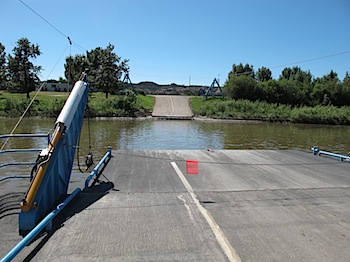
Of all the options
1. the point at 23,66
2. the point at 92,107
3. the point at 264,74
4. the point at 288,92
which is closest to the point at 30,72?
the point at 23,66

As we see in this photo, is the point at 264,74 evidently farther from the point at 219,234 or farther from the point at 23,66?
the point at 219,234

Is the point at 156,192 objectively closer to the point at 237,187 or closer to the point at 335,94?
the point at 237,187

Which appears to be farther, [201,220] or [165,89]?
[165,89]

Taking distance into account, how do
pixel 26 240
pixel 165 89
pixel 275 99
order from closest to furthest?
pixel 26 240
pixel 275 99
pixel 165 89

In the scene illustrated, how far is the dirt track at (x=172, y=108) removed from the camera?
37.6 m

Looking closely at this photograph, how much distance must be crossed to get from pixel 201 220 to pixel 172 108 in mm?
38119

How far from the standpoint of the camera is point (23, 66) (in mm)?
39500

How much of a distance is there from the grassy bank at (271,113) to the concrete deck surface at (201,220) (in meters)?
30.4

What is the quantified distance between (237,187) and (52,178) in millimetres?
3451

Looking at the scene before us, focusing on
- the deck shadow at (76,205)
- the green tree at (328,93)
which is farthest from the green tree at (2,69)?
the green tree at (328,93)

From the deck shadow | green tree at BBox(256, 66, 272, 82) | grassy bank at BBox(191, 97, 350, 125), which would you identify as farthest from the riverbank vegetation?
the deck shadow

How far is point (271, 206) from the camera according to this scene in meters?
4.59

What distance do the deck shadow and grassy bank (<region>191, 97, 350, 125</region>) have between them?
31454mm

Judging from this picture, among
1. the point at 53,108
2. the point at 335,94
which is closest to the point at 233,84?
the point at 335,94
